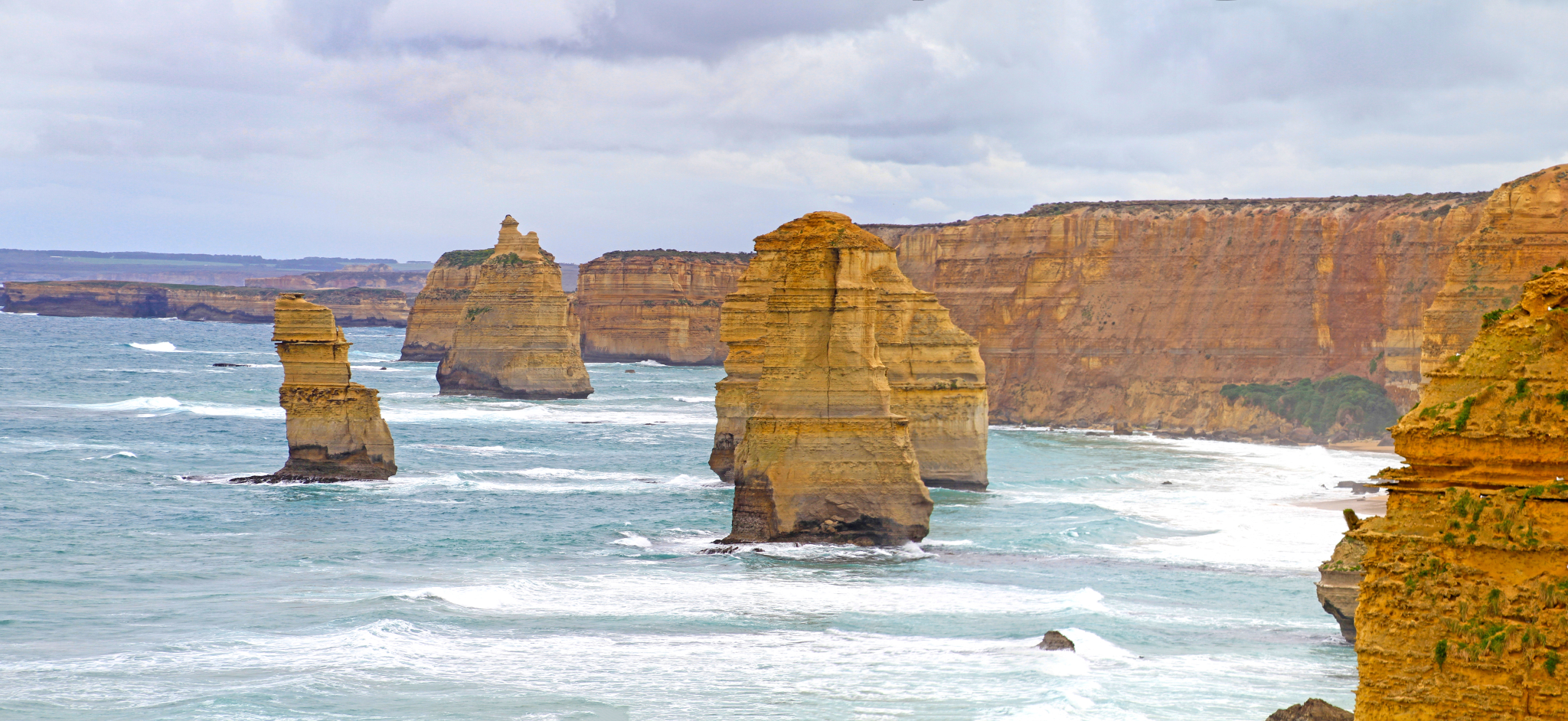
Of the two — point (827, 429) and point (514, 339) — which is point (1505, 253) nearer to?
point (827, 429)

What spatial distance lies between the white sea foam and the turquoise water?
81.2 meters

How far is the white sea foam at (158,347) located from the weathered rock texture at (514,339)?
50.9 metres

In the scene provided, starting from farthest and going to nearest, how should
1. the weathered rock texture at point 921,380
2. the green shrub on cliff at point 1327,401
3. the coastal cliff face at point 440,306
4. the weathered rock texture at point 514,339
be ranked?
the coastal cliff face at point 440,306 → the weathered rock texture at point 514,339 → the green shrub on cliff at point 1327,401 → the weathered rock texture at point 921,380

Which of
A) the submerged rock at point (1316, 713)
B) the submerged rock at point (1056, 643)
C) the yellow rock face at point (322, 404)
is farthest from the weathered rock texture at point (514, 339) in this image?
the submerged rock at point (1316, 713)

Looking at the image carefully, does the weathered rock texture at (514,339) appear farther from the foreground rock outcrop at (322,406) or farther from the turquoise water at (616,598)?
the foreground rock outcrop at (322,406)

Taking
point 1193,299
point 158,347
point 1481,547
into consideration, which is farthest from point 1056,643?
point 158,347

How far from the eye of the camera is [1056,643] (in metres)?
20.0

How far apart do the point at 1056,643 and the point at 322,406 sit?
71.2 ft

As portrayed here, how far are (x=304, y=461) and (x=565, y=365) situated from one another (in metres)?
45.7

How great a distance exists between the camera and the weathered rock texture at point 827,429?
28094 millimetres

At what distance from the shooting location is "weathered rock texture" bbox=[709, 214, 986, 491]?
40.0 m

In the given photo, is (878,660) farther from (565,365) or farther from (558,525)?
(565,365)

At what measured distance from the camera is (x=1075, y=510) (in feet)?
121

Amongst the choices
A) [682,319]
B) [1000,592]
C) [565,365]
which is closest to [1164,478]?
[1000,592]
